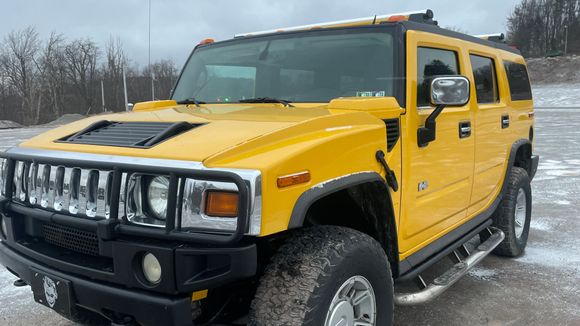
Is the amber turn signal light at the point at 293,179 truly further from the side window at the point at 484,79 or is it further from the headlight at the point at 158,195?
the side window at the point at 484,79

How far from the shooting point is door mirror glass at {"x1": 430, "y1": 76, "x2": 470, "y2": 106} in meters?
2.85

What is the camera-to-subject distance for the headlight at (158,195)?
2.09 m

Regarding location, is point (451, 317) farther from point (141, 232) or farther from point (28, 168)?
point (28, 168)

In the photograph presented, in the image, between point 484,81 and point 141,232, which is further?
point 484,81

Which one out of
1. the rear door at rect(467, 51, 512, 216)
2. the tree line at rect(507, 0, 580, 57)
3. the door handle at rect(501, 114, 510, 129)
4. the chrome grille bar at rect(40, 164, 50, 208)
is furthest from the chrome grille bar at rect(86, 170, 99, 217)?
the tree line at rect(507, 0, 580, 57)

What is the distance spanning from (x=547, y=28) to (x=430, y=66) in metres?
93.4

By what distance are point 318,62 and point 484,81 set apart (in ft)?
5.87

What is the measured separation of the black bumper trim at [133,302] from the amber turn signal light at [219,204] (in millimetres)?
357

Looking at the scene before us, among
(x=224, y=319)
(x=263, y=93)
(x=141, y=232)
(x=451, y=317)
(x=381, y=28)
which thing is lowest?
(x=451, y=317)

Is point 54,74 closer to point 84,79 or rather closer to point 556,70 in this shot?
point 84,79

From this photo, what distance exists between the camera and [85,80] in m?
58.9

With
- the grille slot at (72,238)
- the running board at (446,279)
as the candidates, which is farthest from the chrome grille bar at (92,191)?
the running board at (446,279)

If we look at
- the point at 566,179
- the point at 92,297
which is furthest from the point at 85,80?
the point at 92,297

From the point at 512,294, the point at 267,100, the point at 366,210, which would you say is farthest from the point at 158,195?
the point at 512,294
